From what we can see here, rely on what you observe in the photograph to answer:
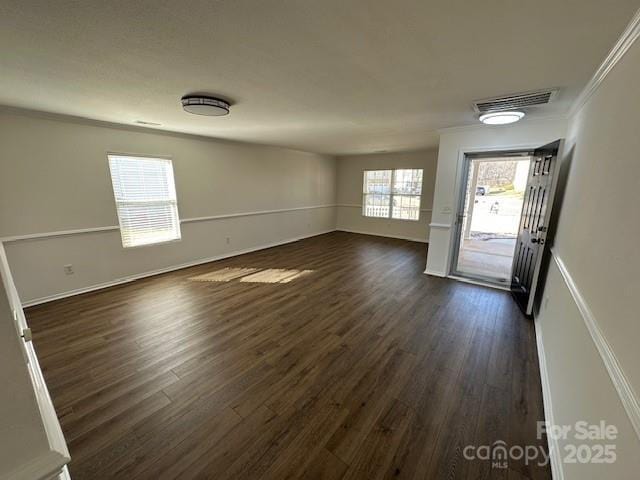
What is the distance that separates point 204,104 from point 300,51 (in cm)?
121

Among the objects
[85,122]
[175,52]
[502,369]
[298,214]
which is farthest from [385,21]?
[298,214]

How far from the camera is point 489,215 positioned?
9.10 metres

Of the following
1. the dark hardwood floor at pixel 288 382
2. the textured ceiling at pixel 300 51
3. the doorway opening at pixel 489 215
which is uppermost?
the textured ceiling at pixel 300 51

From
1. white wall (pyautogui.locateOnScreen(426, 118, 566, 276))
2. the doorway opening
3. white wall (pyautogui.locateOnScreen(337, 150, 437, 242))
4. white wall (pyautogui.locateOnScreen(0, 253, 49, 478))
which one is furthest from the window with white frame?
white wall (pyautogui.locateOnScreen(0, 253, 49, 478))

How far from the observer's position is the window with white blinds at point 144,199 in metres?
3.80

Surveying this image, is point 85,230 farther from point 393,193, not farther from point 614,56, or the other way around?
point 393,193

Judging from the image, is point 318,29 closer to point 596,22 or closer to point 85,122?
point 596,22

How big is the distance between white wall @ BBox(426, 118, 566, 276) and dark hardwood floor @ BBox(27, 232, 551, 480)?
970mm

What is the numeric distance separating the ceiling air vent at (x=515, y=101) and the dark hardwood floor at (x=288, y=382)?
2308mm

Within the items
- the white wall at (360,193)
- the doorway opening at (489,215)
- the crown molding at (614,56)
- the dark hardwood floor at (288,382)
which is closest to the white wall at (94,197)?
the dark hardwood floor at (288,382)

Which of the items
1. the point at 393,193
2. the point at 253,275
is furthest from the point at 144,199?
the point at 393,193

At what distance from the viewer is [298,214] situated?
23.1ft

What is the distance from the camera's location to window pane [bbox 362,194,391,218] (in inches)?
300

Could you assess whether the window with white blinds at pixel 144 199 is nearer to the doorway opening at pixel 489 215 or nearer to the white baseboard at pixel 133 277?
the white baseboard at pixel 133 277
